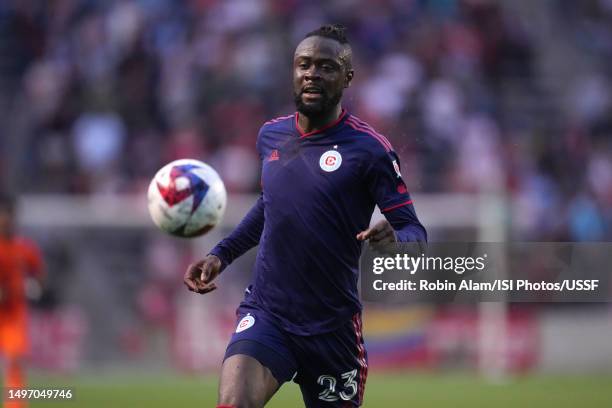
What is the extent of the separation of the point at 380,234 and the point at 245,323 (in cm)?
106

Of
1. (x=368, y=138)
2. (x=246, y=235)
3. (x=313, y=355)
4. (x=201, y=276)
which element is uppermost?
(x=368, y=138)

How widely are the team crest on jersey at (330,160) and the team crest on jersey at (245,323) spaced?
818 mm

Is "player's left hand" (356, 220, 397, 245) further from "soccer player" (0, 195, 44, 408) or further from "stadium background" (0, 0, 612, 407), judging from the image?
"stadium background" (0, 0, 612, 407)

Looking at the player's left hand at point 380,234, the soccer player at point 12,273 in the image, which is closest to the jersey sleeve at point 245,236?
the player's left hand at point 380,234

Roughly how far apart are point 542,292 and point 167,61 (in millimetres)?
11836

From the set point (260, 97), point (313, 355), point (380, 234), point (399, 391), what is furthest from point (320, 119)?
point (260, 97)

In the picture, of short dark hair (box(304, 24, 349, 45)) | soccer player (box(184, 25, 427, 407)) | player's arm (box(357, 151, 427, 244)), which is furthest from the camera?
short dark hair (box(304, 24, 349, 45))

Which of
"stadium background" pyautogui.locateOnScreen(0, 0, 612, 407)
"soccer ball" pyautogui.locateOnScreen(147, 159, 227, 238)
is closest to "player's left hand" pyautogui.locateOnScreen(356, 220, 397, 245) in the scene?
"soccer ball" pyautogui.locateOnScreen(147, 159, 227, 238)

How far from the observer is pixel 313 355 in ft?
21.3

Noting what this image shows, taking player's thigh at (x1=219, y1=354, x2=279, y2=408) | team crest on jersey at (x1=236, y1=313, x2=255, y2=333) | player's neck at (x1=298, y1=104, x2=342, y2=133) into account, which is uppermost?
player's neck at (x1=298, y1=104, x2=342, y2=133)

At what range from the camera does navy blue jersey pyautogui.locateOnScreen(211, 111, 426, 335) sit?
6.47 meters

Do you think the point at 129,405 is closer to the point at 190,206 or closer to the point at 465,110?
the point at 190,206

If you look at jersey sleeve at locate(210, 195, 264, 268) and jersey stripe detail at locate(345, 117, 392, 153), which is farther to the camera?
jersey sleeve at locate(210, 195, 264, 268)

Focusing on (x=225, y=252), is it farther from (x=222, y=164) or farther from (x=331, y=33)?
(x=222, y=164)
